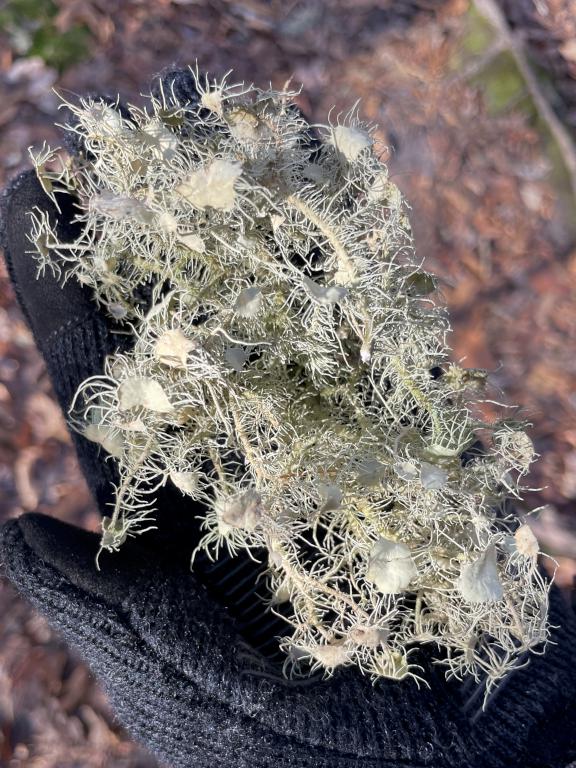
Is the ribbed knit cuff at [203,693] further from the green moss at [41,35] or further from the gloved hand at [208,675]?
the green moss at [41,35]

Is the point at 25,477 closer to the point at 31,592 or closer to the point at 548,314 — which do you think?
the point at 31,592

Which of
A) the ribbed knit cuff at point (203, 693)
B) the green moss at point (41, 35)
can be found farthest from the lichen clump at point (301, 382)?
the green moss at point (41, 35)

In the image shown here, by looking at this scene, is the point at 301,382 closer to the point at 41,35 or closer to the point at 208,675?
the point at 208,675

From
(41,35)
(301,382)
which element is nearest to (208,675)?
(301,382)

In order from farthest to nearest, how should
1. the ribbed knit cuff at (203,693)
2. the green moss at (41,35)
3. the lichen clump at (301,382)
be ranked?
the green moss at (41,35) < the ribbed knit cuff at (203,693) < the lichen clump at (301,382)

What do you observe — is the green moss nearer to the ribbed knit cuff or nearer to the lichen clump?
the lichen clump

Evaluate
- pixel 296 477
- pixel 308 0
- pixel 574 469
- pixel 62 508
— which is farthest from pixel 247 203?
pixel 308 0

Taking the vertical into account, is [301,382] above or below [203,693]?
above
